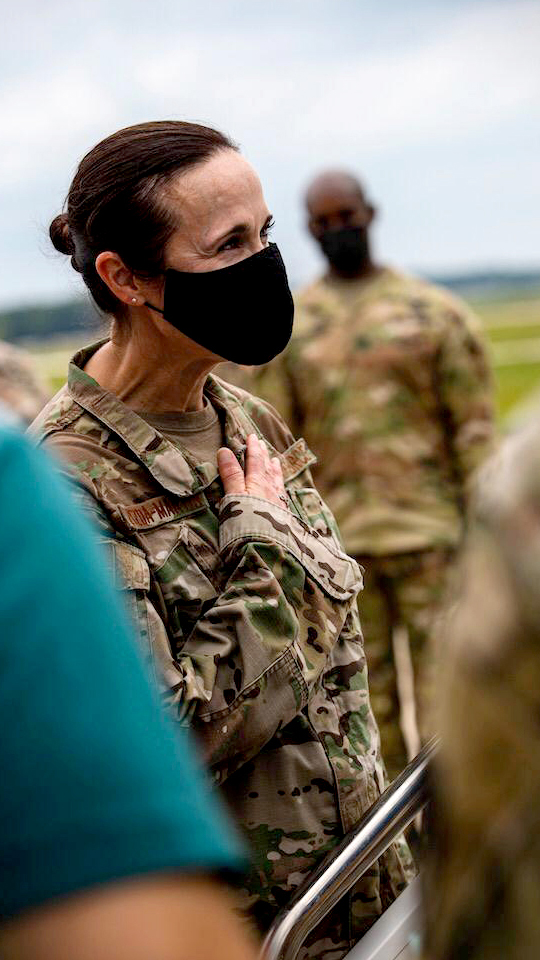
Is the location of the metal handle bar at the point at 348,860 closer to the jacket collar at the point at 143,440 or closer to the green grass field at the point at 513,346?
the jacket collar at the point at 143,440

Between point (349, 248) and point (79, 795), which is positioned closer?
point (79, 795)

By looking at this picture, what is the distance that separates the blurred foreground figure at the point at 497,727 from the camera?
727 mm

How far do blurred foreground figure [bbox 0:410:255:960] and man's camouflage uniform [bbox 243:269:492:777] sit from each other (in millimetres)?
3836

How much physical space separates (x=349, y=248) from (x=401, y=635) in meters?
1.52

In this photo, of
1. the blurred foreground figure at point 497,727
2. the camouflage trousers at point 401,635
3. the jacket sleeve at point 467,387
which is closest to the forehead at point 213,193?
the blurred foreground figure at point 497,727

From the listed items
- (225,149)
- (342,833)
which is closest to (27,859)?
(342,833)

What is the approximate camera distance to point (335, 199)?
4.87 meters

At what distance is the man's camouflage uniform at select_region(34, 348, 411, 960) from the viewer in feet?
6.28

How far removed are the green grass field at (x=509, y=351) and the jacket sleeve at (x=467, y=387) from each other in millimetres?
13142

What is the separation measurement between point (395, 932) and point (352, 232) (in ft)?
11.1

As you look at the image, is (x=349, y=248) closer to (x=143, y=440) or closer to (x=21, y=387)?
(x=21, y=387)

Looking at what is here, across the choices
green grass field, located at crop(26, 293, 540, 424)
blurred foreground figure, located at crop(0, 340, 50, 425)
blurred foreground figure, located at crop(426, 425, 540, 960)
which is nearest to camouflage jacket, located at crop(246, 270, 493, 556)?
blurred foreground figure, located at crop(0, 340, 50, 425)

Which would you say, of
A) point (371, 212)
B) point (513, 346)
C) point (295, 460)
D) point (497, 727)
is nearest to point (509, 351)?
point (513, 346)

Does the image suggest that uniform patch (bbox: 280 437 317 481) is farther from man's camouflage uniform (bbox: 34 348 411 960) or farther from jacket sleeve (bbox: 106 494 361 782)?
jacket sleeve (bbox: 106 494 361 782)
